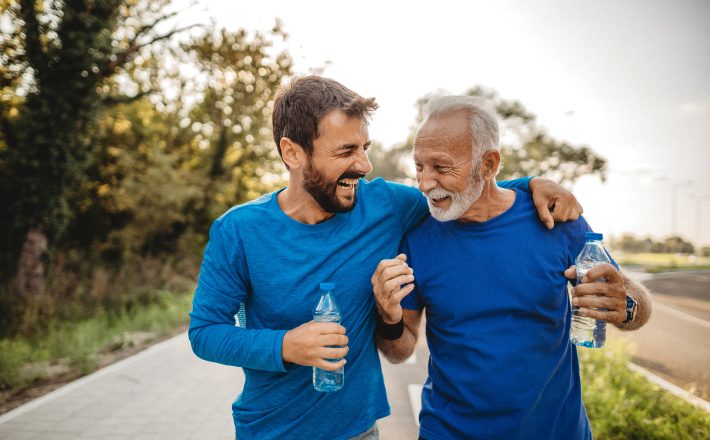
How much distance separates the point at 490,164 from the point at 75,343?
25.6 ft

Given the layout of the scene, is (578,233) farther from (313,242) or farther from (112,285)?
(112,285)

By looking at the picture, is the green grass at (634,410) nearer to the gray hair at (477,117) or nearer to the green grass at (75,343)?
the gray hair at (477,117)

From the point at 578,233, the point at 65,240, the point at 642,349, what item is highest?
the point at 578,233

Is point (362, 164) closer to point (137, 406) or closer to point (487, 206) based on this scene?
point (487, 206)

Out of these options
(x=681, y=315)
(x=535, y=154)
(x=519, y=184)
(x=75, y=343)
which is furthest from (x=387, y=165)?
(x=519, y=184)

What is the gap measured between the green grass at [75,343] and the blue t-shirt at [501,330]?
250 inches

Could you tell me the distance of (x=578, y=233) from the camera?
7.16ft

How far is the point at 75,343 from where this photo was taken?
7.54 metres

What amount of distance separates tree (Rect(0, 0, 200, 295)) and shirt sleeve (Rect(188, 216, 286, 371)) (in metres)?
11.0

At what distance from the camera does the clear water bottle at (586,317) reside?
200 cm

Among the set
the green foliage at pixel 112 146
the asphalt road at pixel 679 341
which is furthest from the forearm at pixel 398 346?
the green foliage at pixel 112 146

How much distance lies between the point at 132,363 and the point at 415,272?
6.18 metres

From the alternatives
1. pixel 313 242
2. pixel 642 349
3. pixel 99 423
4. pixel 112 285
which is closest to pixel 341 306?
pixel 313 242

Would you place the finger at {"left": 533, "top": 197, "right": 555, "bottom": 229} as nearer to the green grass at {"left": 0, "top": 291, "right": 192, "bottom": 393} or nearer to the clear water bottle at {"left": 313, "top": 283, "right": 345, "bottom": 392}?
the clear water bottle at {"left": 313, "top": 283, "right": 345, "bottom": 392}
